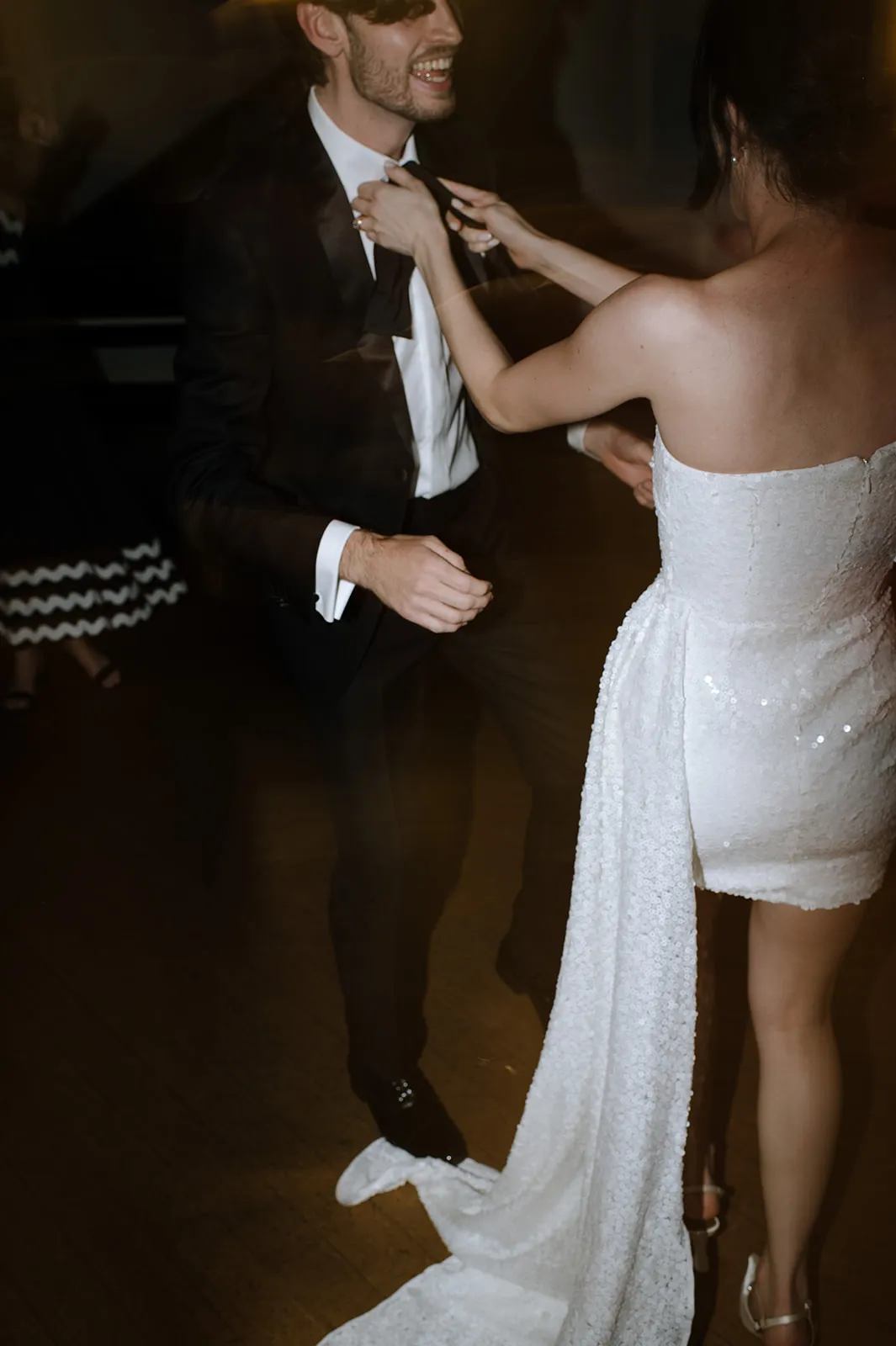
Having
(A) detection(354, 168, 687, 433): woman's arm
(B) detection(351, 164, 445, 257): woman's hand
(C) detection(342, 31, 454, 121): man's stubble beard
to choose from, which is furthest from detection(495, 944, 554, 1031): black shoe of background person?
(C) detection(342, 31, 454, 121): man's stubble beard

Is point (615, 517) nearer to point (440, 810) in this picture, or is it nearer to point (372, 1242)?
point (440, 810)

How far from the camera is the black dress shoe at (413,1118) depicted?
1.54 meters

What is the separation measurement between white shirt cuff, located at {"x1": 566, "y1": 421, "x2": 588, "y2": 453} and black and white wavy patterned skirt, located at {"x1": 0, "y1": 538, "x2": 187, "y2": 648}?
0.82m

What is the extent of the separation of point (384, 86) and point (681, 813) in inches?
32.6

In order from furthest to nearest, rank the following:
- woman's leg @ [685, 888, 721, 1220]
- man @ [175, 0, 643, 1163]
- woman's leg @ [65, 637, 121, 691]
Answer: woman's leg @ [65, 637, 121, 691] < woman's leg @ [685, 888, 721, 1220] < man @ [175, 0, 643, 1163]

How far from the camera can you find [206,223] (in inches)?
49.8

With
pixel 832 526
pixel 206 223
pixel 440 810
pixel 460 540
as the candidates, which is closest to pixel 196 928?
pixel 440 810

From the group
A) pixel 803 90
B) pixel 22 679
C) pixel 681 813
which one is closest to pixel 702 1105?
pixel 681 813

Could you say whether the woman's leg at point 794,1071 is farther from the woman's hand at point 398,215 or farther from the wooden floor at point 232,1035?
the woman's hand at point 398,215

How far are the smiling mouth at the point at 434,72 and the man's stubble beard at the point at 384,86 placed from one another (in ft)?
0.04

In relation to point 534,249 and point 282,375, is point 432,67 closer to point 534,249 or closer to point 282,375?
point 534,249

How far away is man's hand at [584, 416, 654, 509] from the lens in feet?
4.81

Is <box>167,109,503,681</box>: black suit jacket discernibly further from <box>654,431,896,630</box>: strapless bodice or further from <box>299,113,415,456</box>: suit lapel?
<box>654,431,896,630</box>: strapless bodice

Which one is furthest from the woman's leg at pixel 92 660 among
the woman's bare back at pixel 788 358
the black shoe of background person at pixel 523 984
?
the woman's bare back at pixel 788 358
